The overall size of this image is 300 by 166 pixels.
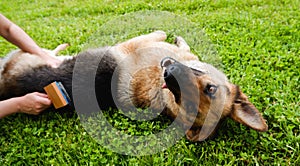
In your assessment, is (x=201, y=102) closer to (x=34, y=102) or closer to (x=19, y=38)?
(x=34, y=102)

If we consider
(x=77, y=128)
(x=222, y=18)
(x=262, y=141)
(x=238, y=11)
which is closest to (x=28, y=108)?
(x=77, y=128)

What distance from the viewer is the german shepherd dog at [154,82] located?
127 inches

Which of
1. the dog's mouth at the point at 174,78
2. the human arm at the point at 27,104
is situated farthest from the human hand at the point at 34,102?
the dog's mouth at the point at 174,78

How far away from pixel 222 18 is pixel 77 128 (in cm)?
376

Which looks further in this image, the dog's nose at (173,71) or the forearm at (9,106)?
the forearm at (9,106)

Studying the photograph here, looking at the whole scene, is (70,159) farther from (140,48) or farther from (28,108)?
(140,48)

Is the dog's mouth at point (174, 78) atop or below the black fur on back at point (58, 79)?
atop

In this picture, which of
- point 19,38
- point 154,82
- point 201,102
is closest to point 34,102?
point 19,38

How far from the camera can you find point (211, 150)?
3.21 m

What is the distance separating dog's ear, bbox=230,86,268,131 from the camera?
2928 millimetres

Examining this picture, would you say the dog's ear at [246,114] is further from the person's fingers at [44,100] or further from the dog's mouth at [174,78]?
the person's fingers at [44,100]

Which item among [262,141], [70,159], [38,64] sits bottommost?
[70,159]

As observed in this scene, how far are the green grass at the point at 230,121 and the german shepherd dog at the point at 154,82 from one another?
273 millimetres

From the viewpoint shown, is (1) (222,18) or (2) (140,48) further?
(1) (222,18)
